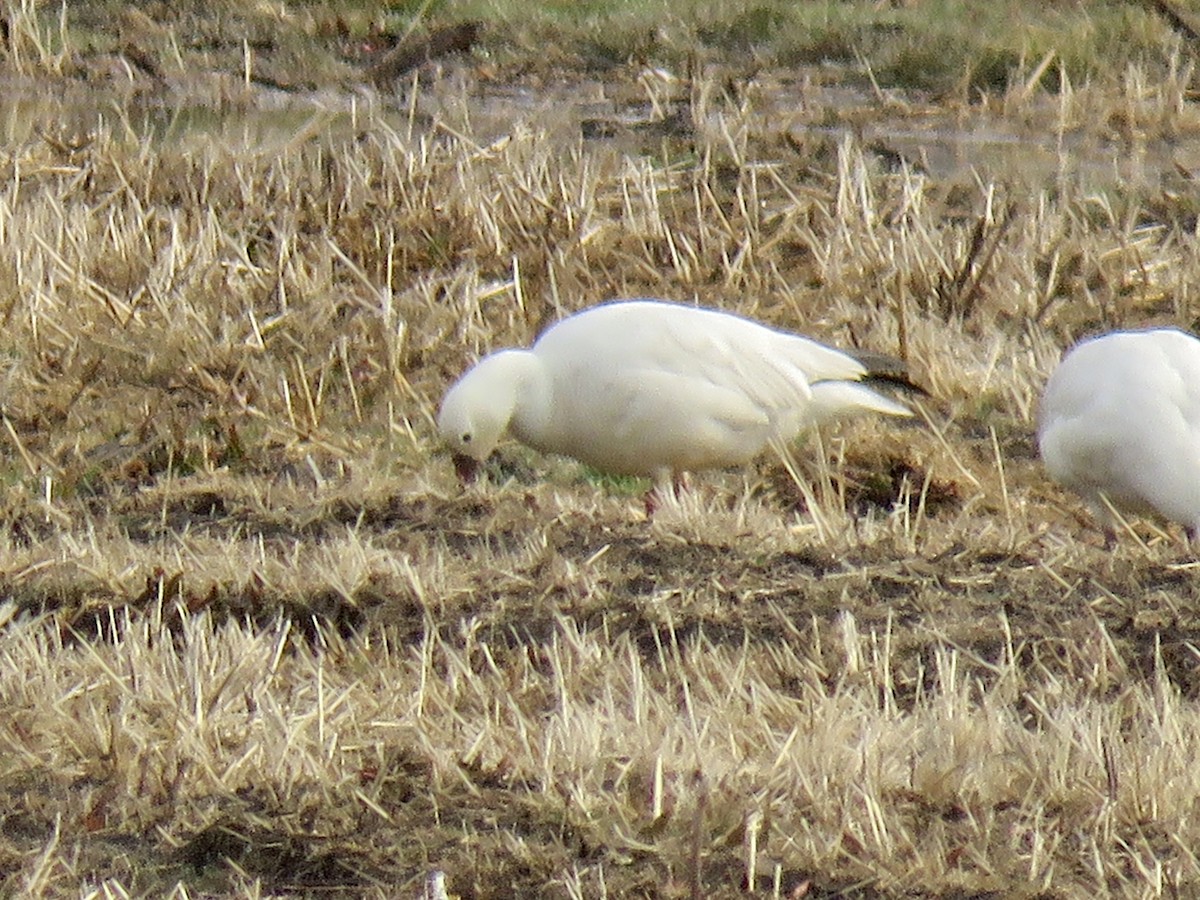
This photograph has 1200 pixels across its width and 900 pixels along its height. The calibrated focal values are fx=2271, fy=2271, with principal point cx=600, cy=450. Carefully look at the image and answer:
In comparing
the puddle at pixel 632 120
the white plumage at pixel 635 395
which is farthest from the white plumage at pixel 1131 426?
the puddle at pixel 632 120

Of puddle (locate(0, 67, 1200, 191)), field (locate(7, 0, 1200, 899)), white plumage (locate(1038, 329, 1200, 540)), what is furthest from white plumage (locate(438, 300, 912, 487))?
puddle (locate(0, 67, 1200, 191))

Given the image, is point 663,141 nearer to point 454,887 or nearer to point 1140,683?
point 1140,683

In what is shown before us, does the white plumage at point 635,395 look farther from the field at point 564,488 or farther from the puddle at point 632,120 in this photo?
the puddle at point 632,120

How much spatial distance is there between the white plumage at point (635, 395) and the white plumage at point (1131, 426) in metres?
0.70

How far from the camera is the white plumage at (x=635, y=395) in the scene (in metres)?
5.56

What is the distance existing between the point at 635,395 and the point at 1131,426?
119cm

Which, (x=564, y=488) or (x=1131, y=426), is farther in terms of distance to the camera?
(x=564, y=488)

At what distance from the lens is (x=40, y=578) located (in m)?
4.50

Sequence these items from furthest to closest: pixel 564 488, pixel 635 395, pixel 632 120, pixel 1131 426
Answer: pixel 632 120 < pixel 564 488 < pixel 635 395 < pixel 1131 426

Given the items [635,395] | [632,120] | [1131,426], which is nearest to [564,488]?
[635,395]

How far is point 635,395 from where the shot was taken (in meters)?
5.55

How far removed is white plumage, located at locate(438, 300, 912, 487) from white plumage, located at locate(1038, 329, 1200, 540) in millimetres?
702

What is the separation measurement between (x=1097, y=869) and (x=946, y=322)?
4323 mm

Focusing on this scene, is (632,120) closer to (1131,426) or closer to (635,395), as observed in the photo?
(635,395)
